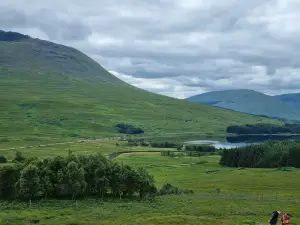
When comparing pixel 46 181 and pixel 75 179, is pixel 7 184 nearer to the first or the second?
pixel 46 181

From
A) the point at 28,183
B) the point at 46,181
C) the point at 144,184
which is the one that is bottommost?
the point at 144,184

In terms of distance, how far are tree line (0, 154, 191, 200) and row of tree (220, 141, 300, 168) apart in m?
108

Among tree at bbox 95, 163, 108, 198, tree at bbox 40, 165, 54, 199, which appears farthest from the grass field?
tree at bbox 95, 163, 108, 198

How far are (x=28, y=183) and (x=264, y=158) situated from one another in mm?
133731

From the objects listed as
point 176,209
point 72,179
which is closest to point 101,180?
point 72,179

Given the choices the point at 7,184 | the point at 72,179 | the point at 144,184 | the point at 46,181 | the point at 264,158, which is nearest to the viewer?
A: the point at 46,181

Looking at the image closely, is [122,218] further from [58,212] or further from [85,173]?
[85,173]

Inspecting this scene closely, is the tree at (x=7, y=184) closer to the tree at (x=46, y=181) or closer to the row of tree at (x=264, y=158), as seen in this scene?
the tree at (x=46, y=181)

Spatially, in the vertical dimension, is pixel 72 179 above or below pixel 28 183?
above

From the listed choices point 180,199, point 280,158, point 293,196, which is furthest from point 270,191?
point 280,158

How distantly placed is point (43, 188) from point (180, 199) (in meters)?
30.8

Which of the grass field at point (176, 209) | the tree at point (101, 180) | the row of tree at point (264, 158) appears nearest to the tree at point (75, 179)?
the tree at point (101, 180)

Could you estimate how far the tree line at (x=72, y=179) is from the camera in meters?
87.4

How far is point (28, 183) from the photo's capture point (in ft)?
283
